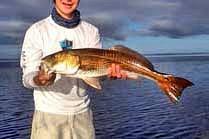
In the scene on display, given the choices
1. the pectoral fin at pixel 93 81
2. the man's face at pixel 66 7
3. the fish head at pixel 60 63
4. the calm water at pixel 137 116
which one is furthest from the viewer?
the calm water at pixel 137 116

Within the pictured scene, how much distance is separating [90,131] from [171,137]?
66.6 ft

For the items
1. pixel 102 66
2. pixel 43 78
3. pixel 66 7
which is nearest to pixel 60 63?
pixel 43 78

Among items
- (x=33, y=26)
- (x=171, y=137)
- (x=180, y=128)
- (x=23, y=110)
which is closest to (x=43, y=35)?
(x=33, y=26)

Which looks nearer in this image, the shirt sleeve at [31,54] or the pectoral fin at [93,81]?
the pectoral fin at [93,81]

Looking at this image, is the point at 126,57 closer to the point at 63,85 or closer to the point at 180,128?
the point at 63,85

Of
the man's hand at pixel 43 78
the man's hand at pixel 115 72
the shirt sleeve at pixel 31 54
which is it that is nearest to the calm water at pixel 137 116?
the man's hand at pixel 115 72

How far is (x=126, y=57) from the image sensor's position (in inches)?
262

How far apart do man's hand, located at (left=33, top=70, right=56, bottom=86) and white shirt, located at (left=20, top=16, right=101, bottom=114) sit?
0.20 m

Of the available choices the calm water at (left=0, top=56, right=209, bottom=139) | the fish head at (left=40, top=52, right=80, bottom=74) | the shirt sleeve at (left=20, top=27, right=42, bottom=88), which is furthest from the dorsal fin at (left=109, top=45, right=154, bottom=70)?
the calm water at (left=0, top=56, right=209, bottom=139)

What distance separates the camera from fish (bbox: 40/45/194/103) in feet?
20.7

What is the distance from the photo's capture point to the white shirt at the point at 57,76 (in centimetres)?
675

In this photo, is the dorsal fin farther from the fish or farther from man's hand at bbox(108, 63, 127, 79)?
man's hand at bbox(108, 63, 127, 79)

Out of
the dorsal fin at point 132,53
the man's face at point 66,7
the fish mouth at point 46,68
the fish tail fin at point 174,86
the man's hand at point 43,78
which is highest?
the man's face at point 66,7

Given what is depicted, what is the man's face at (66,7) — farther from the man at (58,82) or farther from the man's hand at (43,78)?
the man's hand at (43,78)
